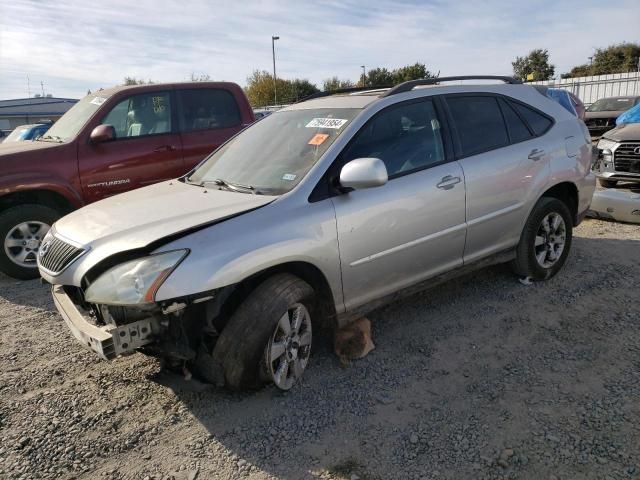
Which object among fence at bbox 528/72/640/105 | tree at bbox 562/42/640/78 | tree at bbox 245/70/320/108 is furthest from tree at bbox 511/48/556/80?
fence at bbox 528/72/640/105

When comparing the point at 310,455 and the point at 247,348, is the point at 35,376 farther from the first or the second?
the point at 310,455

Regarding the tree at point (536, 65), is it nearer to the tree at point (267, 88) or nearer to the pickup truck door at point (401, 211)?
the tree at point (267, 88)

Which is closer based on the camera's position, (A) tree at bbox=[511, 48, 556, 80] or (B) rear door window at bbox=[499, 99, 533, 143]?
(B) rear door window at bbox=[499, 99, 533, 143]

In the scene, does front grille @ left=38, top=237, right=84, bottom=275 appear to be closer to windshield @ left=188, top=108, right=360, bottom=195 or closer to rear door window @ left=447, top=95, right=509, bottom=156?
windshield @ left=188, top=108, right=360, bottom=195

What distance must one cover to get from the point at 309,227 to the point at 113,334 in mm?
1192

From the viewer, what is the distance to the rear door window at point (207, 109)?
21.0 feet

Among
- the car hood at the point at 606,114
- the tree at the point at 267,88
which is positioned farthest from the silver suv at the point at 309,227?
the tree at the point at 267,88

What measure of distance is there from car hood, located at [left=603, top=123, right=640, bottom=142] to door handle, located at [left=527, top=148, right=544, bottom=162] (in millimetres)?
3531

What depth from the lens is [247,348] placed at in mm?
2771

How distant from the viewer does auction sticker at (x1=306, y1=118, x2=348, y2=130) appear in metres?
3.47

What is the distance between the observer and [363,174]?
3020 millimetres

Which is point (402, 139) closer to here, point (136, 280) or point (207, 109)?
point (136, 280)

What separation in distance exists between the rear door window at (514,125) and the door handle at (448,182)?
0.89 metres

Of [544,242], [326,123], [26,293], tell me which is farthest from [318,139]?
[26,293]
